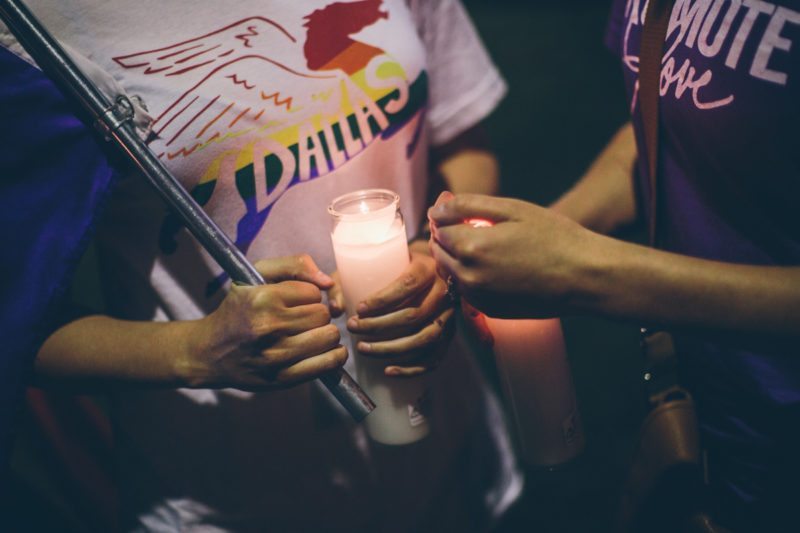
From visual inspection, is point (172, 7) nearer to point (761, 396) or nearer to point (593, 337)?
point (761, 396)

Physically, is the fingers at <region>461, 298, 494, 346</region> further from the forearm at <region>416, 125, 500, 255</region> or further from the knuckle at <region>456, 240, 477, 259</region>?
the forearm at <region>416, 125, 500, 255</region>

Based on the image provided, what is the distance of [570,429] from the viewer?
3.62ft

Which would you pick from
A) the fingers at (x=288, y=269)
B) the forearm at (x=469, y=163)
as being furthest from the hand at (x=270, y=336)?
the forearm at (x=469, y=163)

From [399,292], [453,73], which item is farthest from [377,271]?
[453,73]

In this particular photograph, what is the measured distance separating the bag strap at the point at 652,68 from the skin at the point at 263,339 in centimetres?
44

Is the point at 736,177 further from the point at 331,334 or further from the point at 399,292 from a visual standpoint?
the point at 331,334

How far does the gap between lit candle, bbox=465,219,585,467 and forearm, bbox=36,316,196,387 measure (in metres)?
0.53

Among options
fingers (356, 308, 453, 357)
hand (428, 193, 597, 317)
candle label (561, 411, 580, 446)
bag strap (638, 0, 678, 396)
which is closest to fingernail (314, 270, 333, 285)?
fingers (356, 308, 453, 357)

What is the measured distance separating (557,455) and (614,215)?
581 millimetres

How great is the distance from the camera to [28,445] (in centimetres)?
141

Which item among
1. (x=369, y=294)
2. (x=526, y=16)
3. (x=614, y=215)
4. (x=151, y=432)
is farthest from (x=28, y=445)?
(x=526, y=16)

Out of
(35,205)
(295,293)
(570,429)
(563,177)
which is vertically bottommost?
(563,177)

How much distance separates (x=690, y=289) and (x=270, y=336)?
0.59 m

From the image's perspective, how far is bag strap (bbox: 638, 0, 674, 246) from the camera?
101 centimetres
